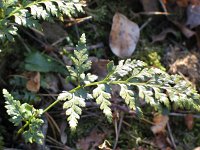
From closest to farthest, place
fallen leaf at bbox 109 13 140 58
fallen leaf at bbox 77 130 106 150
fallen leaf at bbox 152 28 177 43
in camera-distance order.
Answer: fallen leaf at bbox 77 130 106 150, fallen leaf at bbox 109 13 140 58, fallen leaf at bbox 152 28 177 43

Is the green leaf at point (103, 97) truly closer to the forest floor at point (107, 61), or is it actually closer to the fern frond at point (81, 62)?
the fern frond at point (81, 62)

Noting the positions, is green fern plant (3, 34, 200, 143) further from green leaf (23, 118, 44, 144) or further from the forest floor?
the forest floor

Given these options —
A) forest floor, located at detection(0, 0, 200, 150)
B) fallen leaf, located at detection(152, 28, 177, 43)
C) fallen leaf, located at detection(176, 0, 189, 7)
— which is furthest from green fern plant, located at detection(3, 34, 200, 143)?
fallen leaf, located at detection(176, 0, 189, 7)

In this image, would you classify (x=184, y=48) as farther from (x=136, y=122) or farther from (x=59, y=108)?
(x=59, y=108)

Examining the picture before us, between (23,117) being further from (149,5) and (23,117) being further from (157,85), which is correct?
(149,5)

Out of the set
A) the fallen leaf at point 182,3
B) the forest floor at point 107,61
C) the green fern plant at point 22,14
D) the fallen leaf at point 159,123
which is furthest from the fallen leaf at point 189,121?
the green fern plant at point 22,14

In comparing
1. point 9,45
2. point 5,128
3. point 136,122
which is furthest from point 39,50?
point 136,122
